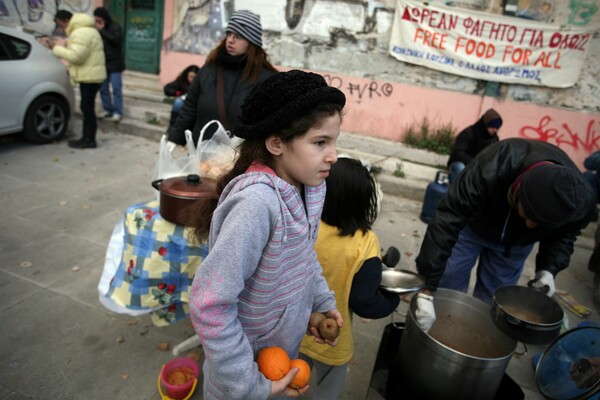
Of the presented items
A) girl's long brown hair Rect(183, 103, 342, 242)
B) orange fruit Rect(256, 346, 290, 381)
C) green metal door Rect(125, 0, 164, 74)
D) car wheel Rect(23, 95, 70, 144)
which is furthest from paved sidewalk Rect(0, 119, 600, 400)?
green metal door Rect(125, 0, 164, 74)

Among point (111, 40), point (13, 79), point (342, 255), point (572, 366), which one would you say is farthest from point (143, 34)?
point (572, 366)

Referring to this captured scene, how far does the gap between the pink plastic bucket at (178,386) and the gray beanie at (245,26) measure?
228 cm

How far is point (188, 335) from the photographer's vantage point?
9.29ft

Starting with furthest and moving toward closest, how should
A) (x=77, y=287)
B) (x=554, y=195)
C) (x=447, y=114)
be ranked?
(x=447, y=114) → (x=77, y=287) → (x=554, y=195)

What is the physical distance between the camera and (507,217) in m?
2.46

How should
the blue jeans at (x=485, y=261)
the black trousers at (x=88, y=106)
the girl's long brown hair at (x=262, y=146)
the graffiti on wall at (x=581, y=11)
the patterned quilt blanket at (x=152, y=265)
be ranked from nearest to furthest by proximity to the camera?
1. the girl's long brown hair at (x=262, y=146)
2. the patterned quilt blanket at (x=152, y=265)
3. the blue jeans at (x=485, y=261)
4. the black trousers at (x=88, y=106)
5. the graffiti on wall at (x=581, y=11)

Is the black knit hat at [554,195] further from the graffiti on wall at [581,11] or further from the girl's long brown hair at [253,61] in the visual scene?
the graffiti on wall at [581,11]

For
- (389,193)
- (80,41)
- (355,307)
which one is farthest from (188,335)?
(80,41)

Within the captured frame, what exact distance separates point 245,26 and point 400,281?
207cm

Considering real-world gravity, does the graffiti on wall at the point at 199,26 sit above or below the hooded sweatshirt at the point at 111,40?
above

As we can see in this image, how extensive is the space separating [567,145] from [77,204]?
7.70 meters

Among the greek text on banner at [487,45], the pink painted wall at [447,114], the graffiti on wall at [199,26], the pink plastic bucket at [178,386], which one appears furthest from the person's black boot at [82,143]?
the greek text on banner at [487,45]

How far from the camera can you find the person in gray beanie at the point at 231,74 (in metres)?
2.81

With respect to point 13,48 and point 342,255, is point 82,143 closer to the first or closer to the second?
point 13,48
